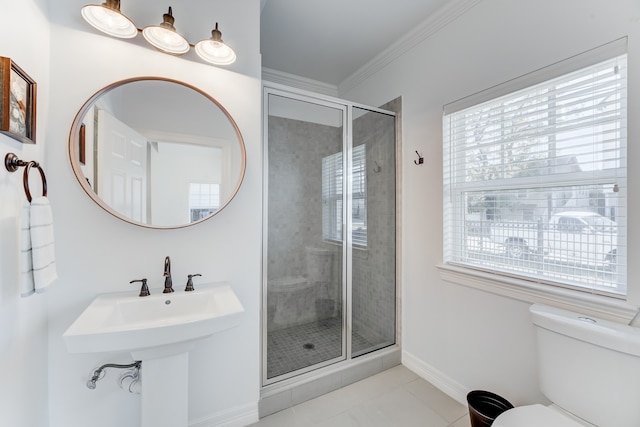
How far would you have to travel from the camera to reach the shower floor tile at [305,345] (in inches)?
75.7

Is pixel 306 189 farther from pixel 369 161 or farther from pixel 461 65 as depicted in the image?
pixel 461 65

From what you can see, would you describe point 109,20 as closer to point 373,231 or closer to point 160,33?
point 160,33

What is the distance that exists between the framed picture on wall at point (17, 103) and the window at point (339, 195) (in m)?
1.60

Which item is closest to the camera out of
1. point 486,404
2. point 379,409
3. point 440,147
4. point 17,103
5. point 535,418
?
point 17,103

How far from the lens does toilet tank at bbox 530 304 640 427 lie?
39.8 inches

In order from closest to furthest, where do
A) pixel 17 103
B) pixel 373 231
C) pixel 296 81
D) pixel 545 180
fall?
pixel 17 103 < pixel 545 180 < pixel 373 231 < pixel 296 81

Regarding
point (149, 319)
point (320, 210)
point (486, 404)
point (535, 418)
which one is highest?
point (320, 210)

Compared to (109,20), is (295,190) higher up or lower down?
lower down

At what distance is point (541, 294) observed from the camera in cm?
142

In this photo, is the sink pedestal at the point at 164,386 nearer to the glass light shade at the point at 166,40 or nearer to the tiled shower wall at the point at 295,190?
the tiled shower wall at the point at 295,190

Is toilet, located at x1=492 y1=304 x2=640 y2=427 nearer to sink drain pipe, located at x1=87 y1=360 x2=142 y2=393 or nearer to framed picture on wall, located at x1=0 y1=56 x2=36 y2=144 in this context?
sink drain pipe, located at x1=87 y1=360 x2=142 y2=393

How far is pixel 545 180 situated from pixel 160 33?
2.19 m

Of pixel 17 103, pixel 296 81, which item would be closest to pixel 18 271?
pixel 17 103

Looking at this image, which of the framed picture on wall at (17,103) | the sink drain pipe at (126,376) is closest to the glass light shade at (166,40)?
the framed picture on wall at (17,103)
